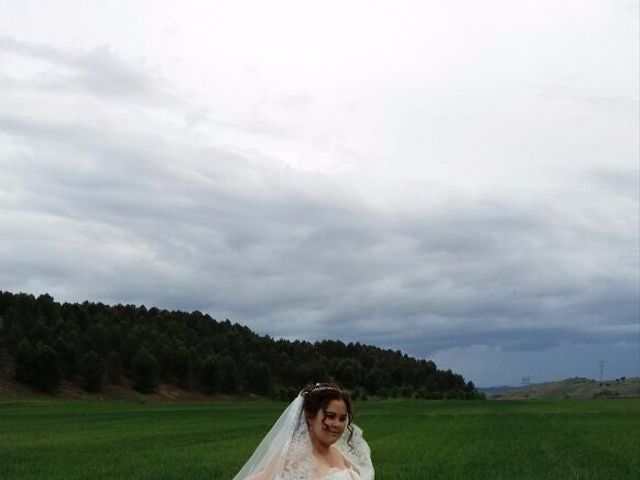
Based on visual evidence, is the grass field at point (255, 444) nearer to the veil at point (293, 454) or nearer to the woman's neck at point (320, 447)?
the veil at point (293, 454)

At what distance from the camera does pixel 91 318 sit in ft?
435

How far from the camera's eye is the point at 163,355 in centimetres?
12156

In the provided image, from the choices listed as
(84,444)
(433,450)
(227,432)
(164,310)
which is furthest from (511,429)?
(164,310)

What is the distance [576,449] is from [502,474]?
12.0 metres

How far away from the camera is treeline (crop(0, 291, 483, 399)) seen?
10781cm

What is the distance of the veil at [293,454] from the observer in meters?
5.54

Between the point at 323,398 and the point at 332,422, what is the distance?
0.14m

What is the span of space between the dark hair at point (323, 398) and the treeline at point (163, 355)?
78.1m

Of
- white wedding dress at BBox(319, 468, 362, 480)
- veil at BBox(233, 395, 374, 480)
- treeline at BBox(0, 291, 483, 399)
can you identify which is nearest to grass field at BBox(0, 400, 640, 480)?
veil at BBox(233, 395, 374, 480)

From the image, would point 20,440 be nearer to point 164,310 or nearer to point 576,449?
point 576,449

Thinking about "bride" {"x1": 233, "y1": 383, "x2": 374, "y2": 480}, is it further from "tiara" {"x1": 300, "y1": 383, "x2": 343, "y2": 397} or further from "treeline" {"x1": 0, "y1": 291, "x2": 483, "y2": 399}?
"treeline" {"x1": 0, "y1": 291, "x2": 483, "y2": 399}

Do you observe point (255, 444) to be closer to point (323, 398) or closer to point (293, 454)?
point (293, 454)

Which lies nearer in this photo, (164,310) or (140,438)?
(140,438)

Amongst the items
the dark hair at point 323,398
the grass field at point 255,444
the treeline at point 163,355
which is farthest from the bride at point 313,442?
the treeline at point 163,355
